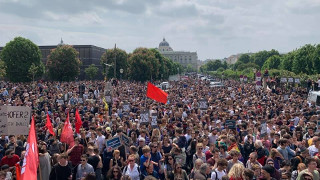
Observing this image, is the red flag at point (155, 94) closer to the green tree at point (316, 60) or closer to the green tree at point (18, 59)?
the green tree at point (316, 60)

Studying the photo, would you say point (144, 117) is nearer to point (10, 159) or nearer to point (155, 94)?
point (155, 94)

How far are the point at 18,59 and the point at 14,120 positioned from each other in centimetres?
6207

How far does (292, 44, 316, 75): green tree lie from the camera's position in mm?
70525

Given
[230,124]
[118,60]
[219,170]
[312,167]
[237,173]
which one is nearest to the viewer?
[237,173]

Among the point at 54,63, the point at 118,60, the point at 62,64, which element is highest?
the point at 118,60

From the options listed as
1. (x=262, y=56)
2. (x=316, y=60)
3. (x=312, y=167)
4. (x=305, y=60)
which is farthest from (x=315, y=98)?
(x=262, y=56)

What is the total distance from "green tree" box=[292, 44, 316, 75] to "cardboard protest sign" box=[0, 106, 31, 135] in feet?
215

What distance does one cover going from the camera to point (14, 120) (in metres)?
11.0

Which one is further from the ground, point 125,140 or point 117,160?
point 125,140

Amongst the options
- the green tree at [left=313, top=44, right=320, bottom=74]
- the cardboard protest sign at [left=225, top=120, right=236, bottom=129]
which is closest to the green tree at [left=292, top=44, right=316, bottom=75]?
the green tree at [left=313, top=44, right=320, bottom=74]

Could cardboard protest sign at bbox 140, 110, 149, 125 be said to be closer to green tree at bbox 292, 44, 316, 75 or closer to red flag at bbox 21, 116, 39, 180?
red flag at bbox 21, 116, 39, 180

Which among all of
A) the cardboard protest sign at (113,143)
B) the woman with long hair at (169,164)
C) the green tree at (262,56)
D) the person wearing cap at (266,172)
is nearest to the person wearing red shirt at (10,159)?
the cardboard protest sign at (113,143)

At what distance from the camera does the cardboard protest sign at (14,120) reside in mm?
10883

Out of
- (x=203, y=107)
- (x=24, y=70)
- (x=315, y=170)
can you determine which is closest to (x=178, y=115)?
(x=203, y=107)
